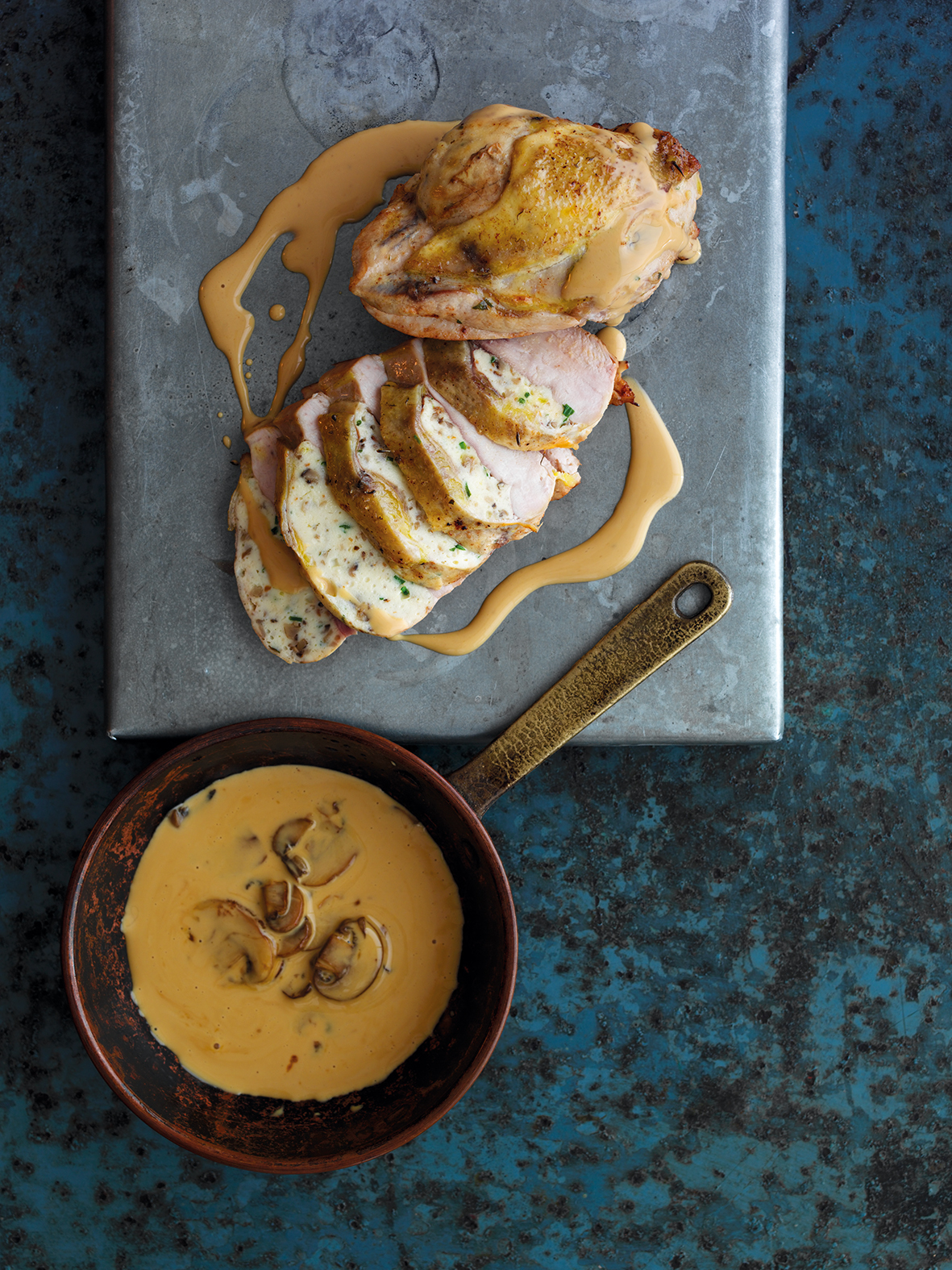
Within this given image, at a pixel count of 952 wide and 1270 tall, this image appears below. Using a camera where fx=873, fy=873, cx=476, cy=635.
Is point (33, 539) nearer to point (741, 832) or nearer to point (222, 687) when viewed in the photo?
point (222, 687)

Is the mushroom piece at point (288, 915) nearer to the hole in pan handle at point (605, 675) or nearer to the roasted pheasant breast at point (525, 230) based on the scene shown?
the hole in pan handle at point (605, 675)

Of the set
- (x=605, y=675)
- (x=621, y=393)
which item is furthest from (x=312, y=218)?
(x=605, y=675)

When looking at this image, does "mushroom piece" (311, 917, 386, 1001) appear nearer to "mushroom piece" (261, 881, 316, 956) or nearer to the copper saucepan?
"mushroom piece" (261, 881, 316, 956)

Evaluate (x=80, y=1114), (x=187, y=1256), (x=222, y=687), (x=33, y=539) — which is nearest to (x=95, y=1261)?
(x=187, y=1256)

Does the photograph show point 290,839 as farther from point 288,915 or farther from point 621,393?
point 621,393

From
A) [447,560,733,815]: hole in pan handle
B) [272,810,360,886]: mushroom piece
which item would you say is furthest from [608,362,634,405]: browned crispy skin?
[272,810,360,886]: mushroom piece

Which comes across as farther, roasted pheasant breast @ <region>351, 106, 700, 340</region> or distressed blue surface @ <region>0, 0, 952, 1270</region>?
distressed blue surface @ <region>0, 0, 952, 1270</region>
